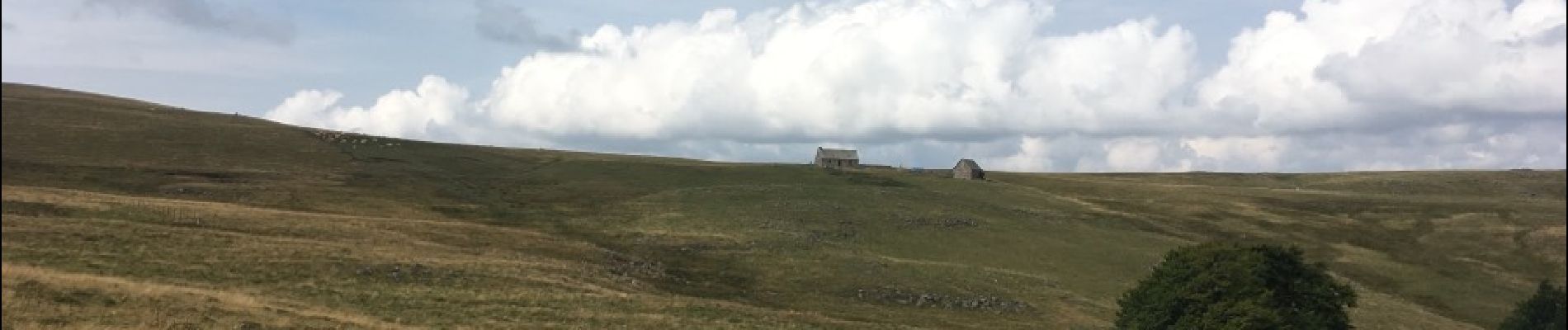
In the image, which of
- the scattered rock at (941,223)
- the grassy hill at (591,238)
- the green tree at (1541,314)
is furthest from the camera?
the scattered rock at (941,223)

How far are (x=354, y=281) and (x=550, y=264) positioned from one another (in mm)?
13515

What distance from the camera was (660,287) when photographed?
5728 cm

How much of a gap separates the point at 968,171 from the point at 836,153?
2968 cm

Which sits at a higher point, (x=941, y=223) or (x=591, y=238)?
(x=941, y=223)

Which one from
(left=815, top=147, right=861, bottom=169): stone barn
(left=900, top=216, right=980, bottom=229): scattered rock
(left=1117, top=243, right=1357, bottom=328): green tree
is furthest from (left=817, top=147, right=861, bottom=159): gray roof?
(left=1117, top=243, right=1357, bottom=328): green tree

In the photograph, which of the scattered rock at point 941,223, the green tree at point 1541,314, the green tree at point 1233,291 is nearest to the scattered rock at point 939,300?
the green tree at point 1233,291

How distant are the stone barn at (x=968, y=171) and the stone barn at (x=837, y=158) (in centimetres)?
2386

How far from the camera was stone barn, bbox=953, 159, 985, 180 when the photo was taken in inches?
6073

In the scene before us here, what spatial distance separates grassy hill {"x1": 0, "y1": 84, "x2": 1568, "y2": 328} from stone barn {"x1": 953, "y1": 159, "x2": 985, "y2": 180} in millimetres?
15385

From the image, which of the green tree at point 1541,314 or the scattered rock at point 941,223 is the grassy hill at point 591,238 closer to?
the scattered rock at point 941,223

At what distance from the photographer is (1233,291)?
3966 cm

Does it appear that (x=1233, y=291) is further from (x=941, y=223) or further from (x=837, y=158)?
(x=837, y=158)

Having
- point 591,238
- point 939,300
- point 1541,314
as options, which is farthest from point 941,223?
point 1541,314

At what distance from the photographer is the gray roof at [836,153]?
174875 mm
